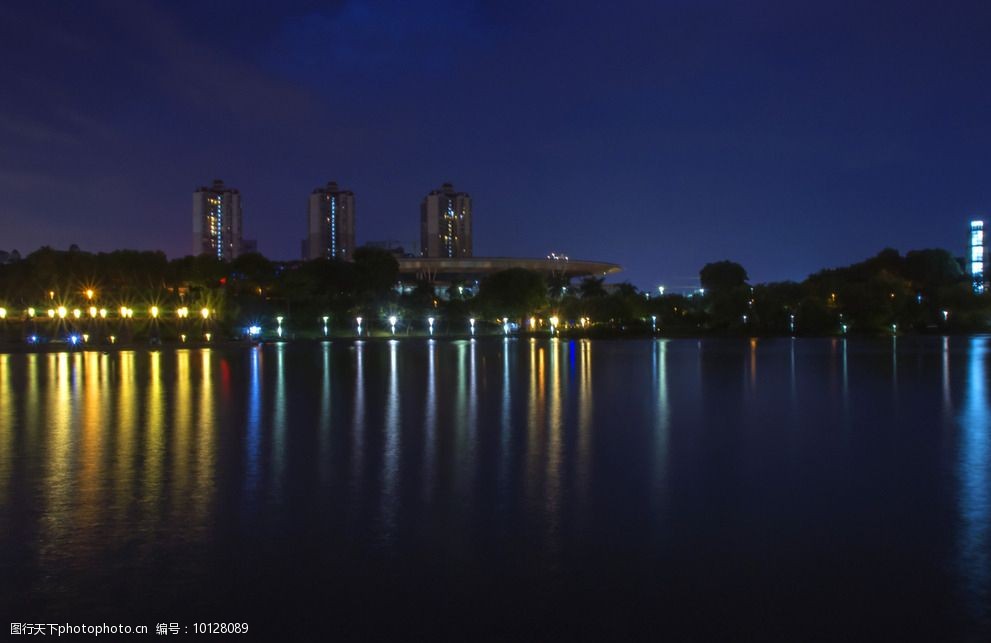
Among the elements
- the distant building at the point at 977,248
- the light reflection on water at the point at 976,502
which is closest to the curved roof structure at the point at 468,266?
the distant building at the point at 977,248

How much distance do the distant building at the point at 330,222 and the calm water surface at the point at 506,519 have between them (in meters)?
132

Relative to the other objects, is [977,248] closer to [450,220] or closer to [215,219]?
[450,220]

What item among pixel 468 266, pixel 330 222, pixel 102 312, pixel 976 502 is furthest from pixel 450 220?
pixel 976 502

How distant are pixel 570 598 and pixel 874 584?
5.29 feet

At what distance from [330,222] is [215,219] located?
18104 millimetres

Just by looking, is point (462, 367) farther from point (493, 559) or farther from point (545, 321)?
point (545, 321)

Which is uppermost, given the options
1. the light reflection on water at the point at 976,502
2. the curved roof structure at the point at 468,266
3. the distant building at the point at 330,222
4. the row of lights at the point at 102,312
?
the distant building at the point at 330,222

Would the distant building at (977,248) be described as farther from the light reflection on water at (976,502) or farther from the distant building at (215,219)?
the distant building at (215,219)

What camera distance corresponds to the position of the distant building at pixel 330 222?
141750 mm

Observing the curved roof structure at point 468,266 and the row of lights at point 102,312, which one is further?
the curved roof structure at point 468,266

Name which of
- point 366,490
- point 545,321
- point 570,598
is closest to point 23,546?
point 366,490

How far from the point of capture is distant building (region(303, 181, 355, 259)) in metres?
142

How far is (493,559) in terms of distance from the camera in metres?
4.95

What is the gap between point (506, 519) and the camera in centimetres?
585
